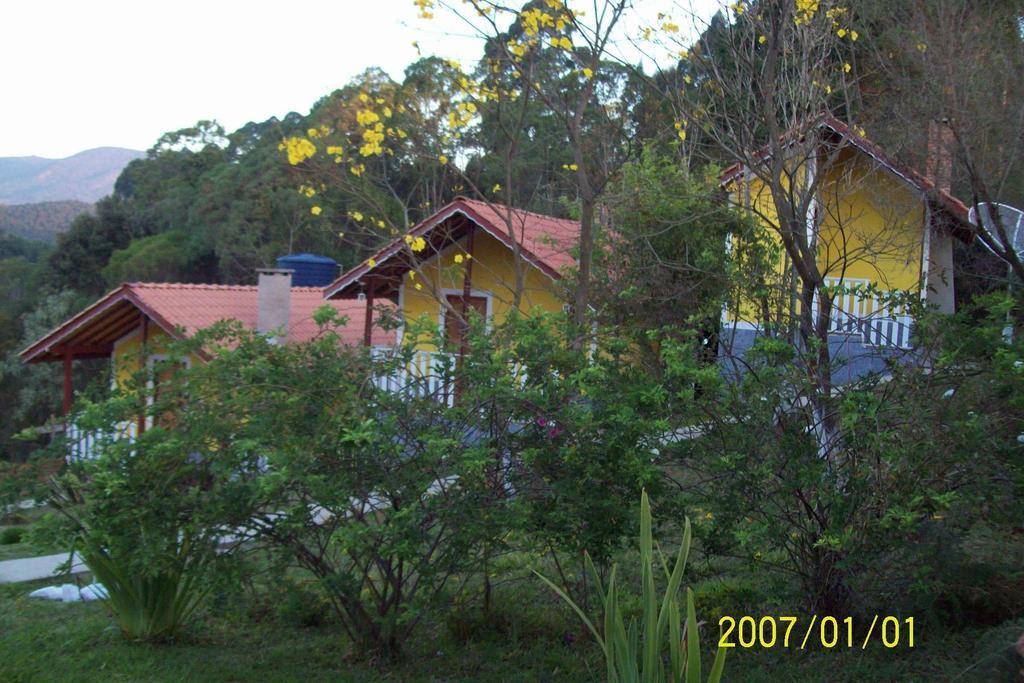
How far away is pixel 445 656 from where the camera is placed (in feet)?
18.9

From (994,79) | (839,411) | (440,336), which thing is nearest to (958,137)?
(994,79)

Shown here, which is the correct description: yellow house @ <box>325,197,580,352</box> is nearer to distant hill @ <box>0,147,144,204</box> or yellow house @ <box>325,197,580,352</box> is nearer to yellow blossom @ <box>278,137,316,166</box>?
yellow blossom @ <box>278,137,316,166</box>

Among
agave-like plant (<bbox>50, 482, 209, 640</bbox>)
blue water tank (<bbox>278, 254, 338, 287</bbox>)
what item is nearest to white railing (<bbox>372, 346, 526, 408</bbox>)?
agave-like plant (<bbox>50, 482, 209, 640</bbox>)

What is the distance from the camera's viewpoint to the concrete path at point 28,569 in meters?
9.35

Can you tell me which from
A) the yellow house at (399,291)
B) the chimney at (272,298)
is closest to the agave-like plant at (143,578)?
the yellow house at (399,291)

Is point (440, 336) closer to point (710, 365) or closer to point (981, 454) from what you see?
point (710, 365)

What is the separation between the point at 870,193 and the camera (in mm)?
10148

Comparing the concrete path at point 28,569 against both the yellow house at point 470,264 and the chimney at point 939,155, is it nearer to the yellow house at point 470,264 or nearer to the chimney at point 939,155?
the yellow house at point 470,264

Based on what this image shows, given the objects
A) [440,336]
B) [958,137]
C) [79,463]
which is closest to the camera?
[79,463]

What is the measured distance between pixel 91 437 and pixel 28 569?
5.07 meters

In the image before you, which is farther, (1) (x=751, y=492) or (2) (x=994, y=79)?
(2) (x=994, y=79)

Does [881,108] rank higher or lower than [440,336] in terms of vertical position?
higher

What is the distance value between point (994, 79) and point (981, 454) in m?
5.76
